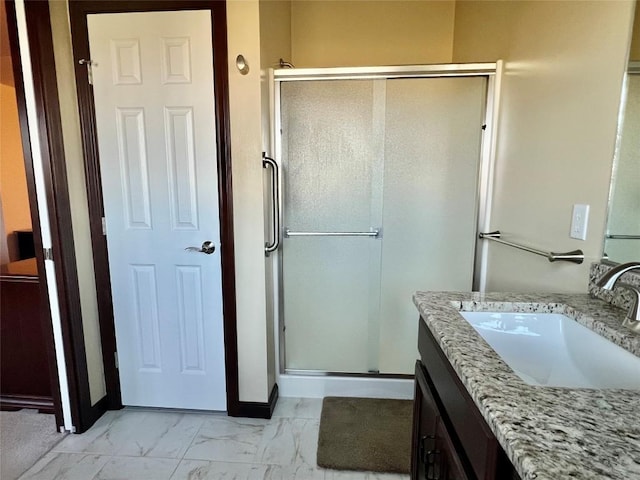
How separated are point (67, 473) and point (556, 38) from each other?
2782 mm

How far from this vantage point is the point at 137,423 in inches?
76.4

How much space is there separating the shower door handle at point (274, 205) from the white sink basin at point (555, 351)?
3.73ft

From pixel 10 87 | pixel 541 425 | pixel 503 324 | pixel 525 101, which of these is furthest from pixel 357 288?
pixel 10 87

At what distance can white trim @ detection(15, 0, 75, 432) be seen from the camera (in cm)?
156

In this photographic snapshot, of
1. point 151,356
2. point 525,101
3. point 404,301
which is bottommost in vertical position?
point 151,356

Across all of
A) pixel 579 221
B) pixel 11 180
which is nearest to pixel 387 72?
pixel 579 221

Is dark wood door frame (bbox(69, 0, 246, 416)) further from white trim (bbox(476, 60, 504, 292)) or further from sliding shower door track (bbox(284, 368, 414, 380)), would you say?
white trim (bbox(476, 60, 504, 292))

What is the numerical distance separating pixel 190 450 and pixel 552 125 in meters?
2.20

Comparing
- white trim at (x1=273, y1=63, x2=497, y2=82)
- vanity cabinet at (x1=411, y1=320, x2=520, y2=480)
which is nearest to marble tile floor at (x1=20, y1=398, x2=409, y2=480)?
vanity cabinet at (x1=411, y1=320, x2=520, y2=480)

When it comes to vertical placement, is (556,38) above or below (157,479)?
above

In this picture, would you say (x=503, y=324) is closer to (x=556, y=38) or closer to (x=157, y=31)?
(x=556, y=38)

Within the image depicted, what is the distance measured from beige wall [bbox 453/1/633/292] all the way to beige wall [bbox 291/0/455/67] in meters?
0.58

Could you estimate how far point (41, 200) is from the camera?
1.66m

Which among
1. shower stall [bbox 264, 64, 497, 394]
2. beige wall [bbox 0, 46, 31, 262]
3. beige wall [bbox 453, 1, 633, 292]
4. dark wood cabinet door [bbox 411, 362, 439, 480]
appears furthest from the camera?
beige wall [bbox 0, 46, 31, 262]
